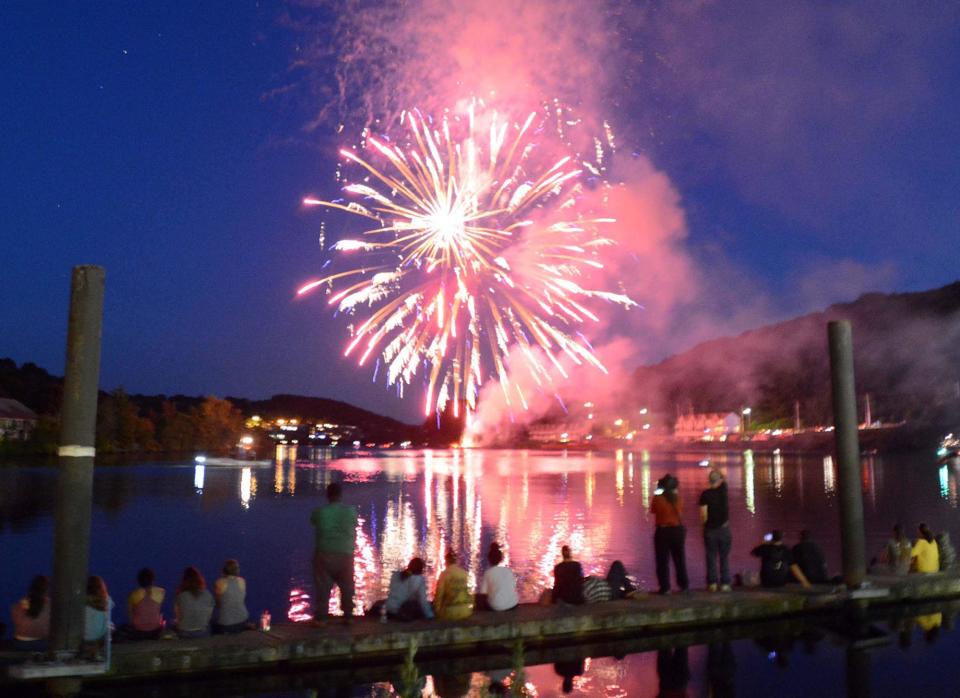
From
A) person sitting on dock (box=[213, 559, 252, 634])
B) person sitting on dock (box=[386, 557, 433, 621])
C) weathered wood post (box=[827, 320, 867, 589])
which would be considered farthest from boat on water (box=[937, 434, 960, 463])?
person sitting on dock (box=[213, 559, 252, 634])

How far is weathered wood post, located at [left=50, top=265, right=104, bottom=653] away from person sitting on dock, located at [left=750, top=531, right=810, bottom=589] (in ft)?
33.9

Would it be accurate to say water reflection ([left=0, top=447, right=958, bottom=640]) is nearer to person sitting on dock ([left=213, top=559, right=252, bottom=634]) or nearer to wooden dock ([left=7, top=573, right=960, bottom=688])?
wooden dock ([left=7, top=573, right=960, bottom=688])

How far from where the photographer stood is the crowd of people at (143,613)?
1016 centimetres

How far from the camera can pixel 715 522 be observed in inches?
531

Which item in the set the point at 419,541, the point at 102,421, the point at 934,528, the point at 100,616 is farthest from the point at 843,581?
the point at 102,421

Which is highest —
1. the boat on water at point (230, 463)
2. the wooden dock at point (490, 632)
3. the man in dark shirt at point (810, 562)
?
the boat on water at point (230, 463)

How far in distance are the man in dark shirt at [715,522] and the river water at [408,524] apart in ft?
6.98

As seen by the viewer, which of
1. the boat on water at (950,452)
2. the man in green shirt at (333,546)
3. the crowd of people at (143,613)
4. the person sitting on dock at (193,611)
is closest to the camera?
the crowd of people at (143,613)

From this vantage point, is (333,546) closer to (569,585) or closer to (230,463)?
(569,585)

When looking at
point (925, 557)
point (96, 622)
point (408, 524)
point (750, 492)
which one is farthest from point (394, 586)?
point (750, 492)

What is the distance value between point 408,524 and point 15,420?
101592 millimetres

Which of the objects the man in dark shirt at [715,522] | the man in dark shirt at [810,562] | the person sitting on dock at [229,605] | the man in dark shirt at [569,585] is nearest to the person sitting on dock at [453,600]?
the man in dark shirt at [569,585]

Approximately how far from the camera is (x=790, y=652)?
478 inches

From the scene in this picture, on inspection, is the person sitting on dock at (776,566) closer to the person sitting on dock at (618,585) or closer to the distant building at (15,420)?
the person sitting on dock at (618,585)
